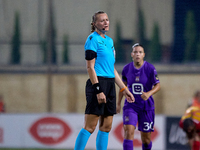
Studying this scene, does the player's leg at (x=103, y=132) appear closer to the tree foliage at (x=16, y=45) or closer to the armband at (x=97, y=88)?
the armband at (x=97, y=88)

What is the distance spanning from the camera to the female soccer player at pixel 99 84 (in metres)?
3.79

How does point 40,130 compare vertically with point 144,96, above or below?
below

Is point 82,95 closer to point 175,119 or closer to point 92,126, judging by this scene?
point 175,119

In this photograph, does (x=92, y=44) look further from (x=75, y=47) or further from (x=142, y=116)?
(x=75, y=47)

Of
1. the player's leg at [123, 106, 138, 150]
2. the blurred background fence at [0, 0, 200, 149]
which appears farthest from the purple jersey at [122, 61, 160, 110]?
the blurred background fence at [0, 0, 200, 149]

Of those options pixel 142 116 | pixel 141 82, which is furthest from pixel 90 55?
pixel 142 116

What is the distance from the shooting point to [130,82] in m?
5.18

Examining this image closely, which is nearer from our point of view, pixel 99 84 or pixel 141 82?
pixel 99 84

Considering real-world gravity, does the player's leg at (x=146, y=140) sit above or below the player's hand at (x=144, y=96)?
below

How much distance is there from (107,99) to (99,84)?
212 mm

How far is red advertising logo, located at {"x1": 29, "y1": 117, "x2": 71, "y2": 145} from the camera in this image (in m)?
9.20

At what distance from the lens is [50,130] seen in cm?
924

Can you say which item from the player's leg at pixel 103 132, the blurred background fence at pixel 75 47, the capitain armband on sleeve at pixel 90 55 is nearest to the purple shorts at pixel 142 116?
the player's leg at pixel 103 132

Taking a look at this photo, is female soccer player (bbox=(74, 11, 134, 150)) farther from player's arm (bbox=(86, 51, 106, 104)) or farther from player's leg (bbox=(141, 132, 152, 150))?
player's leg (bbox=(141, 132, 152, 150))
